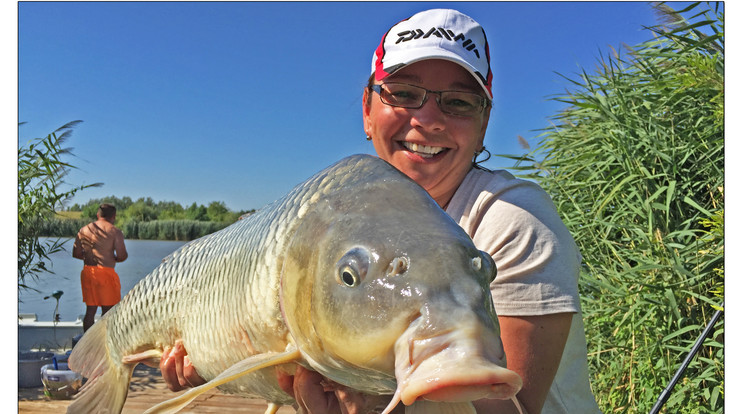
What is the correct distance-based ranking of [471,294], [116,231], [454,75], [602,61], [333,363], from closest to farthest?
[471,294] → [333,363] → [454,75] → [602,61] → [116,231]

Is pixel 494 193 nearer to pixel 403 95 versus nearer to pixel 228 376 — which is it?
pixel 403 95

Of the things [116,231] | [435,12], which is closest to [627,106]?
[435,12]

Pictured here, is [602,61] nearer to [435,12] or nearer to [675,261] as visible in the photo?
[675,261]

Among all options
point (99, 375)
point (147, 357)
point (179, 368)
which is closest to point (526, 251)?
point (179, 368)

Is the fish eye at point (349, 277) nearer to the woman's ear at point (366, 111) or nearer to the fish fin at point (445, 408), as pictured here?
the fish fin at point (445, 408)

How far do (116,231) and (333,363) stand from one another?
8774 millimetres

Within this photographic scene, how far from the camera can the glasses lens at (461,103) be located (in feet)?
5.46

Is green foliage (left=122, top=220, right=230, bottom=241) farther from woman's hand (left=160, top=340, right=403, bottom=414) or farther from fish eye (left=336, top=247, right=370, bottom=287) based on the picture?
fish eye (left=336, top=247, right=370, bottom=287)

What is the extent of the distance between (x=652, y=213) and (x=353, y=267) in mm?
3986

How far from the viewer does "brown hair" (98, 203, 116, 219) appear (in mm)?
9133

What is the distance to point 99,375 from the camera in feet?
7.25

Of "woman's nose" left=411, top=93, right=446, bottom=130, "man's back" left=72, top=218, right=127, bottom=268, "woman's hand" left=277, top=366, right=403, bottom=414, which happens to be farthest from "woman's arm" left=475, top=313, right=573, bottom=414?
"man's back" left=72, top=218, right=127, bottom=268

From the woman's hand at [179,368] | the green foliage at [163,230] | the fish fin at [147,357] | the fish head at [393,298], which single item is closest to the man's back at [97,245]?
the green foliage at [163,230]

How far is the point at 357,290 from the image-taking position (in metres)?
1.06
